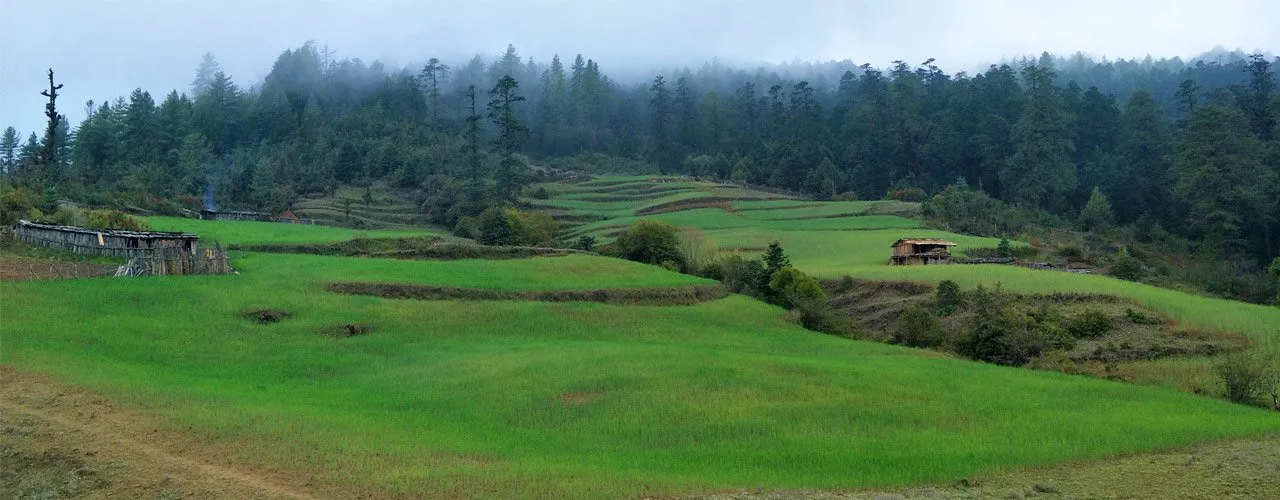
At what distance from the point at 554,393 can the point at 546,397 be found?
1.10 feet

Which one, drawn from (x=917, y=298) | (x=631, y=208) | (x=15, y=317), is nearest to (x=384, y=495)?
(x=15, y=317)

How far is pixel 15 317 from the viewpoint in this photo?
2519 centimetres

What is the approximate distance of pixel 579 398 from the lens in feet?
68.9

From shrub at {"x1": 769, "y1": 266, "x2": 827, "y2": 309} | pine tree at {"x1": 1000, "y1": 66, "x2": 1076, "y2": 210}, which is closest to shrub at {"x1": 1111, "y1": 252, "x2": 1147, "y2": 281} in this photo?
shrub at {"x1": 769, "y1": 266, "x2": 827, "y2": 309}

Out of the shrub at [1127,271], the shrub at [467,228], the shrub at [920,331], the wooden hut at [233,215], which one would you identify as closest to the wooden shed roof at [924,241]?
the shrub at [1127,271]

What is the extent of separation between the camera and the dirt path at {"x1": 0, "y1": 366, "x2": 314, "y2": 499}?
47.1 ft

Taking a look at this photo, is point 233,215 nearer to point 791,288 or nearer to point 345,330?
point 791,288

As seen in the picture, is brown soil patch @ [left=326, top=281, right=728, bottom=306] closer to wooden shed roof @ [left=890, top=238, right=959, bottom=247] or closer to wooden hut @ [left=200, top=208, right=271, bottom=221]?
wooden shed roof @ [left=890, top=238, right=959, bottom=247]

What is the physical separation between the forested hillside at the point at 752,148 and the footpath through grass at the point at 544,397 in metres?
30.5

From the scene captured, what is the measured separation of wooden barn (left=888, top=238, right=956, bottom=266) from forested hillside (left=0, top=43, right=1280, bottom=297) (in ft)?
86.8

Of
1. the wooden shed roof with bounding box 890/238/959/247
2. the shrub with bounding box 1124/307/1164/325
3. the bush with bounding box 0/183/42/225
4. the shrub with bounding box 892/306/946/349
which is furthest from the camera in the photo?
the wooden shed roof with bounding box 890/238/959/247

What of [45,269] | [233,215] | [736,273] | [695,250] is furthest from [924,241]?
[233,215]

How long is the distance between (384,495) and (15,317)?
54.7 feet

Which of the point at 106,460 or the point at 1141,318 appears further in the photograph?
the point at 1141,318
